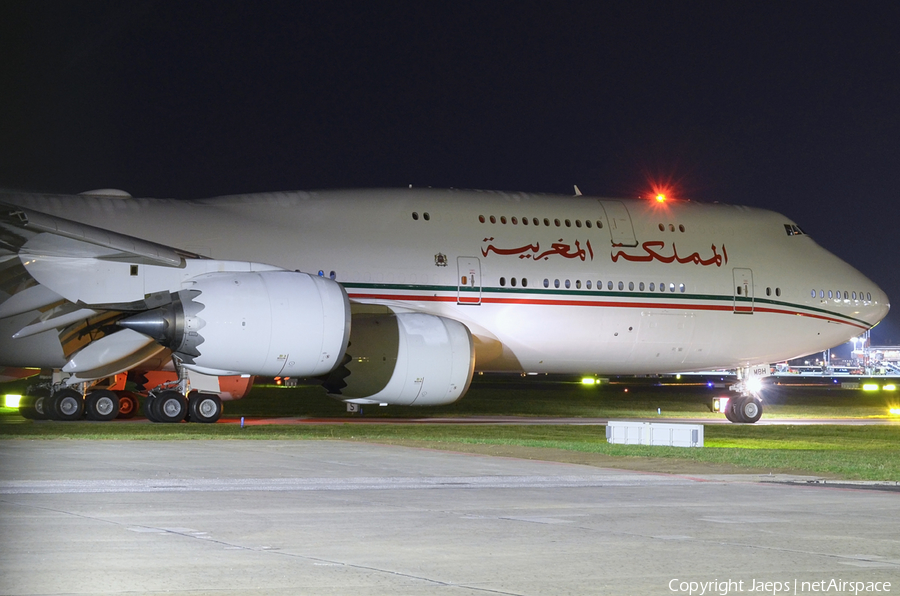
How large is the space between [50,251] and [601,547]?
1480 centimetres

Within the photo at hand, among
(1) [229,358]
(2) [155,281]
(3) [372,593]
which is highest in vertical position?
(2) [155,281]

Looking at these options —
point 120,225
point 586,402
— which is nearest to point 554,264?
point 120,225

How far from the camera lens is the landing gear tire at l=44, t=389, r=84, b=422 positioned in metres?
22.7

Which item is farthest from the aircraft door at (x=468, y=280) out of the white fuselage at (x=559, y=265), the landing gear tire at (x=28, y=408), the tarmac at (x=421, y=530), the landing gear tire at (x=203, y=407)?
the tarmac at (x=421, y=530)

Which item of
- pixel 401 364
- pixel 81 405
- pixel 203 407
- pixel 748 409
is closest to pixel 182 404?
pixel 203 407

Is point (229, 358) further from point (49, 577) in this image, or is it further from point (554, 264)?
point (49, 577)

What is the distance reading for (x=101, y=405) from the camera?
2289 cm

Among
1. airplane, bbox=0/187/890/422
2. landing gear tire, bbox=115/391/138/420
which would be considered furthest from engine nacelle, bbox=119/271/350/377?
landing gear tire, bbox=115/391/138/420

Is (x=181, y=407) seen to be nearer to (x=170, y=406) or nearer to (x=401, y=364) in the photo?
(x=170, y=406)

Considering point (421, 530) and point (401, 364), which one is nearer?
point (421, 530)

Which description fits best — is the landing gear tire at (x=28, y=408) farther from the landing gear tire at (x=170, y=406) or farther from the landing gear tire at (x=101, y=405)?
the landing gear tire at (x=170, y=406)

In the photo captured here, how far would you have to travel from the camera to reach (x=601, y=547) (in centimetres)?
795

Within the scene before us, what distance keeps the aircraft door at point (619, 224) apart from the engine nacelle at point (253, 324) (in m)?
8.74

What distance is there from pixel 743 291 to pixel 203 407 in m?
13.3
